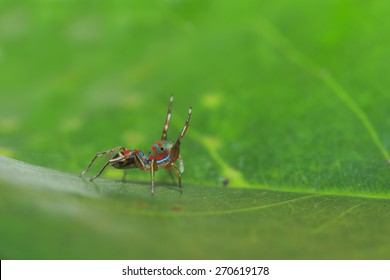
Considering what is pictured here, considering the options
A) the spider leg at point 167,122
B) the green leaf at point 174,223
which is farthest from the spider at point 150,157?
the green leaf at point 174,223

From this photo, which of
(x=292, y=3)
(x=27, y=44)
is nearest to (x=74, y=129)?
(x=27, y=44)

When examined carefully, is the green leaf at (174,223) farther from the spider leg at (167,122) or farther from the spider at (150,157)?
the spider leg at (167,122)

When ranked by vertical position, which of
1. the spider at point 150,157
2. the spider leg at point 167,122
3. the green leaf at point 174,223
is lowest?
the green leaf at point 174,223

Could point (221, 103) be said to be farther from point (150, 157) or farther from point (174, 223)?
point (174, 223)

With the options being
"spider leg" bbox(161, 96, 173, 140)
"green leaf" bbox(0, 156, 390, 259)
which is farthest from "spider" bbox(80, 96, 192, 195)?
"green leaf" bbox(0, 156, 390, 259)

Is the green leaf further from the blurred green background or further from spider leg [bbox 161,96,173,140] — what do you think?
spider leg [bbox 161,96,173,140]

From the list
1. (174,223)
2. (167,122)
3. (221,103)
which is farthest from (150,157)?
(174,223)
